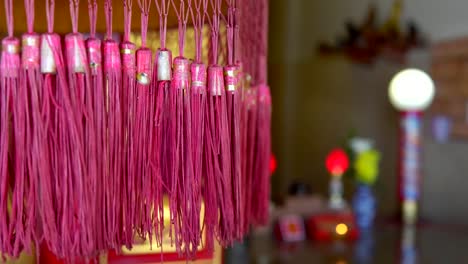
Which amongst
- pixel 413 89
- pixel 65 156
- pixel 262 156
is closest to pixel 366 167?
pixel 413 89

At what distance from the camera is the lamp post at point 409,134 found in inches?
102

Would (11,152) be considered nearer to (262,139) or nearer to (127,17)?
(127,17)

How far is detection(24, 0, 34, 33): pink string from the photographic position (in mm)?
412

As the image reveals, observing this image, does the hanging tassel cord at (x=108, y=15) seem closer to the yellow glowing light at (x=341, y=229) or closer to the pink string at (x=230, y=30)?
the pink string at (x=230, y=30)

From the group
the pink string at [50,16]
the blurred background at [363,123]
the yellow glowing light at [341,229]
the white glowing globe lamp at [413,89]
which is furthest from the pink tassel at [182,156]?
the white glowing globe lamp at [413,89]

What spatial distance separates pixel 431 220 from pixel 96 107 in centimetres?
275

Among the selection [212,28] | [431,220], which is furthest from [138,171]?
[431,220]

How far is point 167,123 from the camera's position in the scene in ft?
1.51

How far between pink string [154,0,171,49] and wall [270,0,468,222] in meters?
2.56

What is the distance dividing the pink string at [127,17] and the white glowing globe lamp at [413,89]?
231cm

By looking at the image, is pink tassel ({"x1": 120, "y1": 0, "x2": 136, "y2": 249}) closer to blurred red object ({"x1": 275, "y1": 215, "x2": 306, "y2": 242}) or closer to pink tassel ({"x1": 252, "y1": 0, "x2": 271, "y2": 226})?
pink tassel ({"x1": 252, "y1": 0, "x2": 271, "y2": 226})

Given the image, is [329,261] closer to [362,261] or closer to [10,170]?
[362,261]

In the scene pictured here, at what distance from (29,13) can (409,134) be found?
256cm

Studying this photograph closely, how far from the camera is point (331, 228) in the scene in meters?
2.25
